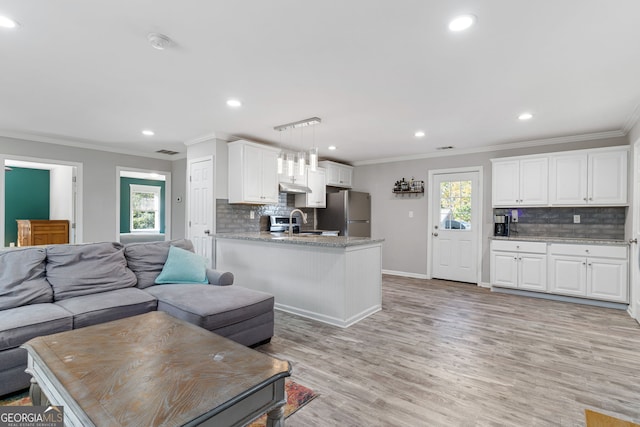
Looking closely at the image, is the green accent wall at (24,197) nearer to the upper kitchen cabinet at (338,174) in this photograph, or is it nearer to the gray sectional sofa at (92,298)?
the gray sectional sofa at (92,298)

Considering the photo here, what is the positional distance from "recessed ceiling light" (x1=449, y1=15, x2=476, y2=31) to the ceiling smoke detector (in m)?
1.92

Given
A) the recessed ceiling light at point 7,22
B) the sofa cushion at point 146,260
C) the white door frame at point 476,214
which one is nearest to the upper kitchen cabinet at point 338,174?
the white door frame at point 476,214

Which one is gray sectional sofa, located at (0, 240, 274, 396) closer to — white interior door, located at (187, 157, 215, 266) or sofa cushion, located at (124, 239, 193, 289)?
sofa cushion, located at (124, 239, 193, 289)

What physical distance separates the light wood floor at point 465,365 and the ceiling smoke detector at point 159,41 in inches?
99.6

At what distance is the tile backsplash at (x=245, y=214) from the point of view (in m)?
4.84

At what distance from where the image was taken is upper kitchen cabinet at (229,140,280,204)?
15.4 ft

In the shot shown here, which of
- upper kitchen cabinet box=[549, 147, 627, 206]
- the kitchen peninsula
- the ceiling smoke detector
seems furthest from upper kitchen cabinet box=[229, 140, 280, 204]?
upper kitchen cabinet box=[549, 147, 627, 206]

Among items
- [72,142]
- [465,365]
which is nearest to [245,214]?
[72,142]

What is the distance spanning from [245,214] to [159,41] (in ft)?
10.8

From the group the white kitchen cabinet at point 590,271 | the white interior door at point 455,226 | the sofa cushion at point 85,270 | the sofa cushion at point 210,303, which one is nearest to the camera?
the sofa cushion at point 210,303

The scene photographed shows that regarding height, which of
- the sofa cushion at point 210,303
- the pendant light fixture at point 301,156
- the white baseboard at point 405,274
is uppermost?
the pendant light fixture at point 301,156

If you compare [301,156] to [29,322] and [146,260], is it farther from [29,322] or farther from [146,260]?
[29,322]

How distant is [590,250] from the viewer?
4188mm

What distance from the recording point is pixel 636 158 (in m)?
3.68
